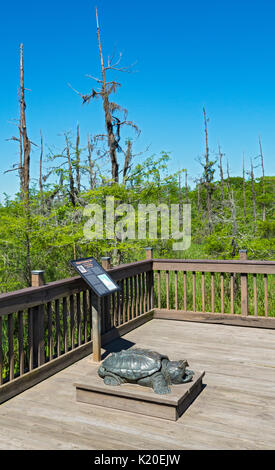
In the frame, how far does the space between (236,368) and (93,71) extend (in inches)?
422

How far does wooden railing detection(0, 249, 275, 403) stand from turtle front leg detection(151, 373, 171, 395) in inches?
48.6

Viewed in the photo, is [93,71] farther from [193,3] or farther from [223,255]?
[223,255]

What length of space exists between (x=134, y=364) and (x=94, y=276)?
3.98ft

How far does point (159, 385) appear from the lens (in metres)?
2.77

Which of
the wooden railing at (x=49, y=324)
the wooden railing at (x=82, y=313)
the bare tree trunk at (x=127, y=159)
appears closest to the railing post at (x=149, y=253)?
the wooden railing at (x=82, y=313)

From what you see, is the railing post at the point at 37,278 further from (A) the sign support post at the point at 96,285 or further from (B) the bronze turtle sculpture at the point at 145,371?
(B) the bronze turtle sculpture at the point at 145,371

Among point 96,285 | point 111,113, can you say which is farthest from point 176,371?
point 111,113

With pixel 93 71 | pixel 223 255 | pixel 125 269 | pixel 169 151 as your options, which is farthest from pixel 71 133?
pixel 125 269

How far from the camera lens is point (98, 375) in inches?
122

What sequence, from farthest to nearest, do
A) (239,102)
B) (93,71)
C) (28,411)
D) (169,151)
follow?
(239,102)
(93,71)
(169,151)
(28,411)

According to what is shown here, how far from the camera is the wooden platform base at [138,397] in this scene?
2729 mm

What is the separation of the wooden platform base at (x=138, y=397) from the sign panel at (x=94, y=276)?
2.91 feet

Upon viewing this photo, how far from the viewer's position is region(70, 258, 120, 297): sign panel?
12.3 ft

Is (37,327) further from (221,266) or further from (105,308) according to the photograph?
(221,266)
